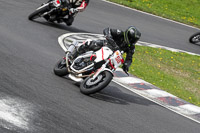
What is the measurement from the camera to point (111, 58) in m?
7.85

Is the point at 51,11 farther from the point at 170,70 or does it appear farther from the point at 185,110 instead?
the point at 185,110

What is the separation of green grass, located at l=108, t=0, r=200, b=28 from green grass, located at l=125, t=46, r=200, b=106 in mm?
6338

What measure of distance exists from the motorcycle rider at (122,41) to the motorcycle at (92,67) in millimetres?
182

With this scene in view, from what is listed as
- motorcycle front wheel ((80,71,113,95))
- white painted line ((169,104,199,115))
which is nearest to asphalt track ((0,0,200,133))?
motorcycle front wheel ((80,71,113,95))

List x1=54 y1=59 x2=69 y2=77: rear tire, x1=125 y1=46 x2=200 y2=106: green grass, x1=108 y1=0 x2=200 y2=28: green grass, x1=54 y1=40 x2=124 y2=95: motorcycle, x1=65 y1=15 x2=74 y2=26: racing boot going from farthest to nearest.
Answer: x1=108 y1=0 x2=200 y2=28: green grass → x1=65 y1=15 x2=74 y2=26: racing boot → x1=125 y1=46 x2=200 y2=106: green grass → x1=54 y1=59 x2=69 y2=77: rear tire → x1=54 y1=40 x2=124 y2=95: motorcycle

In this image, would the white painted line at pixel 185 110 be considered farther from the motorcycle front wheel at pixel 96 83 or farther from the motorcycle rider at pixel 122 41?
the motorcycle front wheel at pixel 96 83

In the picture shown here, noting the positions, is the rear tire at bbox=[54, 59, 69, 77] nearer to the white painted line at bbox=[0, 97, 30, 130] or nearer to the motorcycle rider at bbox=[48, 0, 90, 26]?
the white painted line at bbox=[0, 97, 30, 130]

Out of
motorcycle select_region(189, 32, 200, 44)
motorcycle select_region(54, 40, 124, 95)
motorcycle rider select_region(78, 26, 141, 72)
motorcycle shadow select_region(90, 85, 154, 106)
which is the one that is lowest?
motorcycle select_region(189, 32, 200, 44)

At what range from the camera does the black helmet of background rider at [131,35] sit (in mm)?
8125

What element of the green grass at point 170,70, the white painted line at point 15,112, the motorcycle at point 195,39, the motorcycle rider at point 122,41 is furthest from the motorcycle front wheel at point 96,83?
the motorcycle at point 195,39

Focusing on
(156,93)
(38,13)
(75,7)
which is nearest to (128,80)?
(156,93)

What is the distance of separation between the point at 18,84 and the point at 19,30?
5488 mm

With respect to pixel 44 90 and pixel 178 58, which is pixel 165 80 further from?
pixel 44 90

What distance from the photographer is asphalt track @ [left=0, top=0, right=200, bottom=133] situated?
580 cm
